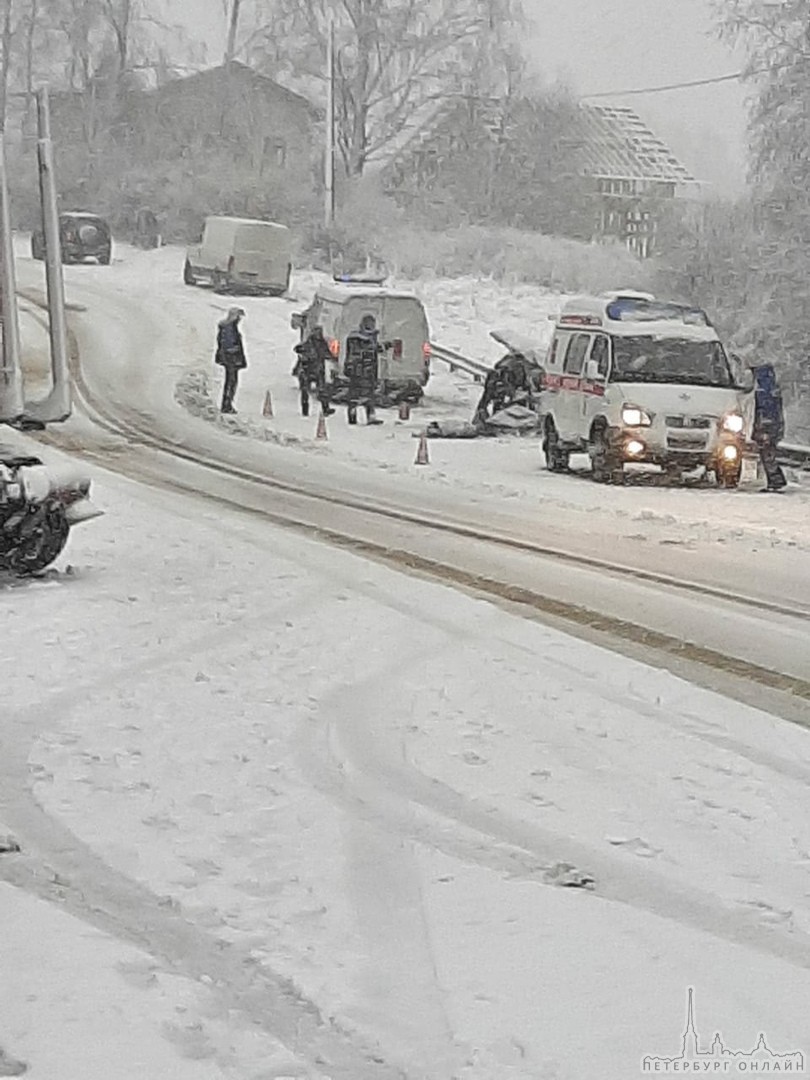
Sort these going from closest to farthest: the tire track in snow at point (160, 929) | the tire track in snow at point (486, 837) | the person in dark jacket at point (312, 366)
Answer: the tire track in snow at point (160, 929) < the tire track in snow at point (486, 837) < the person in dark jacket at point (312, 366)

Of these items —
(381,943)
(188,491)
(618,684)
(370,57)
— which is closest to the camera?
(381,943)

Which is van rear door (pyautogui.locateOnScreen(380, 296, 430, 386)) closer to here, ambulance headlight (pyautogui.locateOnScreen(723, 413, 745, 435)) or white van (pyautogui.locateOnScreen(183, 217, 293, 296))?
ambulance headlight (pyautogui.locateOnScreen(723, 413, 745, 435))

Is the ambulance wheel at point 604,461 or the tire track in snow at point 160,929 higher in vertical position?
the tire track in snow at point 160,929

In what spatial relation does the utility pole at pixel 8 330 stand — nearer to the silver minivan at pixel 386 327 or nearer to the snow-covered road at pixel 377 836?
the snow-covered road at pixel 377 836

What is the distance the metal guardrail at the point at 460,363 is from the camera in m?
32.5

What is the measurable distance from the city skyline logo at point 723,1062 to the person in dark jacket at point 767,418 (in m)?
16.1

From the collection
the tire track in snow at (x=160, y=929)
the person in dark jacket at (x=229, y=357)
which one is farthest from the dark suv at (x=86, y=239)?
the tire track in snow at (x=160, y=929)

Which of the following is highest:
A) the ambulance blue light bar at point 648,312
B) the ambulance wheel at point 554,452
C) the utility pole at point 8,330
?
the utility pole at point 8,330

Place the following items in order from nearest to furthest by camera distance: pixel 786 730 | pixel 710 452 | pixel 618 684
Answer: pixel 786 730
pixel 618 684
pixel 710 452

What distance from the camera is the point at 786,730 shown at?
6988 mm

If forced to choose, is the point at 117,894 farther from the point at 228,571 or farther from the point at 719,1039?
the point at 228,571

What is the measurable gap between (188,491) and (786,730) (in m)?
10.4

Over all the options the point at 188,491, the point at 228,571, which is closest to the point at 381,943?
the point at 228,571

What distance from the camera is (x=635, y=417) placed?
18.7 meters
